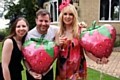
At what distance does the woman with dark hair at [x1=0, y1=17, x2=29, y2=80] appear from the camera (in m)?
2.49

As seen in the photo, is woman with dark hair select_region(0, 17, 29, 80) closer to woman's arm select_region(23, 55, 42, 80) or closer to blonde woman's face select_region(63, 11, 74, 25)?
woman's arm select_region(23, 55, 42, 80)

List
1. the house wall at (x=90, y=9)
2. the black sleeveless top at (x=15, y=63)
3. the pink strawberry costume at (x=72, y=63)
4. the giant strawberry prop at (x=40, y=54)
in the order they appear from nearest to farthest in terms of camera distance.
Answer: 1. the giant strawberry prop at (x=40, y=54)
2. the black sleeveless top at (x=15, y=63)
3. the pink strawberry costume at (x=72, y=63)
4. the house wall at (x=90, y=9)

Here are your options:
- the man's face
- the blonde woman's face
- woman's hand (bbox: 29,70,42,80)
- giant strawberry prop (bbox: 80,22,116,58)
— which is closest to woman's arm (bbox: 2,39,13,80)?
woman's hand (bbox: 29,70,42,80)

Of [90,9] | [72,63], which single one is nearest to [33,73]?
[72,63]

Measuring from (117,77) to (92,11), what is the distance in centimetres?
774

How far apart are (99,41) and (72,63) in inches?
17.6

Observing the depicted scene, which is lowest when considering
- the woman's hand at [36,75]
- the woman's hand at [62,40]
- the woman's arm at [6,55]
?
the woman's hand at [36,75]

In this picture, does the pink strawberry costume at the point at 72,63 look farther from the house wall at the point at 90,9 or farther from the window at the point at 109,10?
the window at the point at 109,10

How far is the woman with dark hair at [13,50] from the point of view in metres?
2.49

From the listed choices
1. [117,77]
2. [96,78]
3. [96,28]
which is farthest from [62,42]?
[117,77]

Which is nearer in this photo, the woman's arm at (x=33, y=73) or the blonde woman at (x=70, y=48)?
the woman's arm at (x=33, y=73)

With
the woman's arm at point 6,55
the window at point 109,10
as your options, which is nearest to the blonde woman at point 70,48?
the woman's arm at point 6,55

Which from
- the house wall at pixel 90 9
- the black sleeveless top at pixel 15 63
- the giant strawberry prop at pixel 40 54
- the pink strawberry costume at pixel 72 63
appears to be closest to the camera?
the giant strawberry prop at pixel 40 54

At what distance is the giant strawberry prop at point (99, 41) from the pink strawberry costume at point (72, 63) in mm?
137
